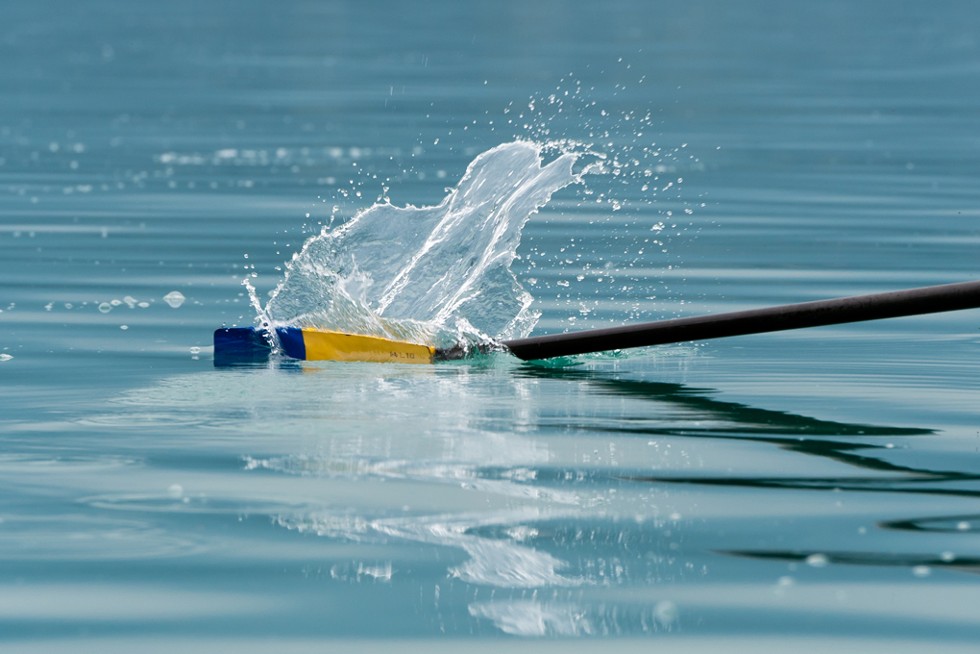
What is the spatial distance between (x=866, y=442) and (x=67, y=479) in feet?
8.49

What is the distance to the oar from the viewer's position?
24.1 feet

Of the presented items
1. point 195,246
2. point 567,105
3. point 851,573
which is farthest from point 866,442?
point 567,105

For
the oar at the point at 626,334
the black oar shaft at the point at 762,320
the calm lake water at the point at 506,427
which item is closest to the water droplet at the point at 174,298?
the calm lake water at the point at 506,427

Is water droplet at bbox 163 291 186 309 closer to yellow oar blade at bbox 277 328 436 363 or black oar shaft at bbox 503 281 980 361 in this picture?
yellow oar blade at bbox 277 328 436 363

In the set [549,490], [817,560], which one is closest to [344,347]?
[549,490]

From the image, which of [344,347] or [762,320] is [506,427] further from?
[344,347]

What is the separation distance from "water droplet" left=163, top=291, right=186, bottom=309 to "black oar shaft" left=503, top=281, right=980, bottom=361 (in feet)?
7.67

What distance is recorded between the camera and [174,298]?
10203mm

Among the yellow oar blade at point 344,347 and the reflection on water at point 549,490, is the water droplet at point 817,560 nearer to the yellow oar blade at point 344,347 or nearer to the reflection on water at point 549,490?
the reflection on water at point 549,490

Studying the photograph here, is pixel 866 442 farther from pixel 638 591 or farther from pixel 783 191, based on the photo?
pixel 783 191

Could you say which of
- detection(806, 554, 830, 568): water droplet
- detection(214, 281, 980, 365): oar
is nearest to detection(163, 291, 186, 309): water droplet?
detection(214, 281, 980, 365): oar

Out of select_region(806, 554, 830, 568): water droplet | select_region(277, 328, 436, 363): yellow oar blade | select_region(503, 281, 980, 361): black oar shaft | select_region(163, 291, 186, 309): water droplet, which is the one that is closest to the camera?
select_region(806, 554, 830, 568): water droplet

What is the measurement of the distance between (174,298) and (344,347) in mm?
2063

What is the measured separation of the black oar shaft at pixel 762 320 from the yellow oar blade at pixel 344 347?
43 centimetres
